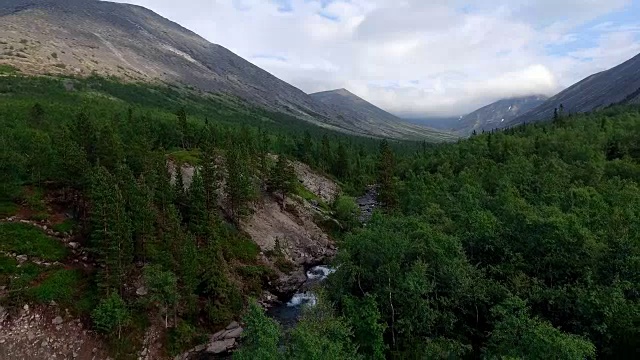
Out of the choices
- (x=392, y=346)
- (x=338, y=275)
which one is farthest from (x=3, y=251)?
(x=392, y=346)

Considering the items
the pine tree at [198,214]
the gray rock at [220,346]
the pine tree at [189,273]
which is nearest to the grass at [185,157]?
the pine tree at [198,214]

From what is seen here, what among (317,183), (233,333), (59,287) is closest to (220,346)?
(233,333)

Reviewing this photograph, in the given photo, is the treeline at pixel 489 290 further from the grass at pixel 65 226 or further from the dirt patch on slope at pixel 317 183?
the dirt patch on slope at pixel 317 183

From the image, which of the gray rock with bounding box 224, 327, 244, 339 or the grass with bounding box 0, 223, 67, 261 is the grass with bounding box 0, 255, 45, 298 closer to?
the grass with bounding box 0, 223, 67, 261

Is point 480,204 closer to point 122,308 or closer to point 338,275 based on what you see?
point 338,275

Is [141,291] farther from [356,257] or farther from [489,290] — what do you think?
[489,290]

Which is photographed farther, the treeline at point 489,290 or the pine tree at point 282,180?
the pine tree at point 282,180

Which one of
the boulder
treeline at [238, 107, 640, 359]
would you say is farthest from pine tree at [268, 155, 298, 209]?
treeline at [238, 107, 640, 359]
